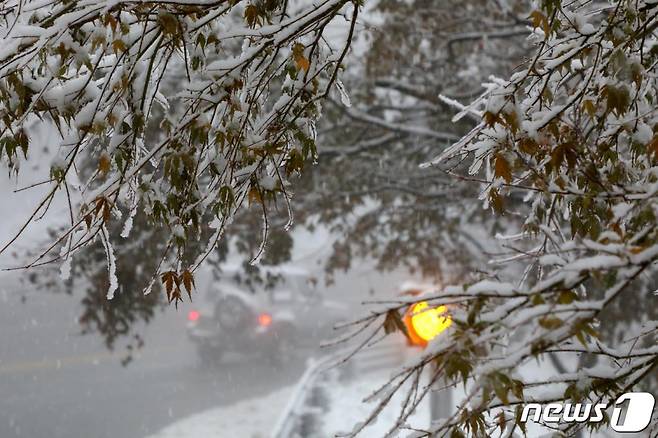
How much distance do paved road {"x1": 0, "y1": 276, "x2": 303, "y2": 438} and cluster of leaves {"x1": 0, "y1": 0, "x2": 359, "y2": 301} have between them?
783 cm

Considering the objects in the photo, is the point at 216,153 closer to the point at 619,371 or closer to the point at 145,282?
the point at 619,371

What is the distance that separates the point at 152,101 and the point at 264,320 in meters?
13.7

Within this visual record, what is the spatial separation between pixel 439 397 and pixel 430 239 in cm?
446

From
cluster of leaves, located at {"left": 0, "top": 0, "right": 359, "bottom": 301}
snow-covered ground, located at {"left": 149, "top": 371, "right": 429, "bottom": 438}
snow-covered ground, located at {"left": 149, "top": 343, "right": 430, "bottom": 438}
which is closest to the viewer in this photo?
cluster of leaves, located at {"left": 0, "top": 0, "right": 359, "bottom": 301}


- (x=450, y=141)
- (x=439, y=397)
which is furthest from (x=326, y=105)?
(x=439, y=397)

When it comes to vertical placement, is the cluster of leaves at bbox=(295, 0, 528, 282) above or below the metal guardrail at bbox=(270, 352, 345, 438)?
above

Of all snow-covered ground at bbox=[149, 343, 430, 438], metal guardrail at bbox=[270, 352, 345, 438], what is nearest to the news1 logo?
metal guardrail at bbox=[270, 352, 345, 438]

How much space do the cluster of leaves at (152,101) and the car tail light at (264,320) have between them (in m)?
13.2

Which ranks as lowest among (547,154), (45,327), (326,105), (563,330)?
(563,330)

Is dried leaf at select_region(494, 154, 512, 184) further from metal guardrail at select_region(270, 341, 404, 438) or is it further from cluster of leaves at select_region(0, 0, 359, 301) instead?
metal guardrail at select_region(270, 341, 404, 438)

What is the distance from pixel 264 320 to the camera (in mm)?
15953

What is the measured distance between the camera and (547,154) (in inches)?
113

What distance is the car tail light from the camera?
15.9 meters

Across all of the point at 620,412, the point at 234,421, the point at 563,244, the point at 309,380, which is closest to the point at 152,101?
the point at 563,244
